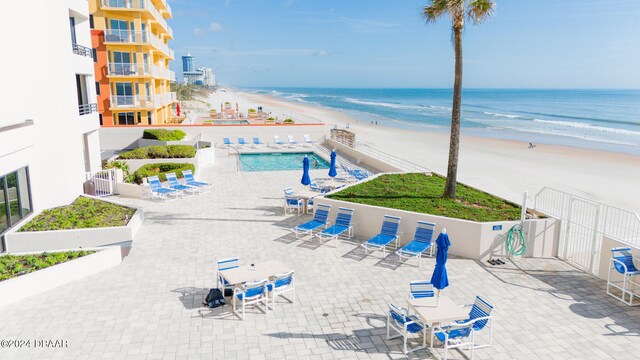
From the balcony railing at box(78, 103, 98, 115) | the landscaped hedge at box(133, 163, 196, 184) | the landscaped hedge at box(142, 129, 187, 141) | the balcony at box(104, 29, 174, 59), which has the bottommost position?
the landscaped hedge at box(133, 163, 196, 184)

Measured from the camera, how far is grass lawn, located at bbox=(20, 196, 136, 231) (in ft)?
43.6

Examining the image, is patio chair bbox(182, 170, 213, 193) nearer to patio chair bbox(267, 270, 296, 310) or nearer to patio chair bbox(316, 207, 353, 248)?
patio chair bbox(316, 207, 353, 248)

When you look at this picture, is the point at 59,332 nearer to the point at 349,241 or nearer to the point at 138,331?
the point at 138,331

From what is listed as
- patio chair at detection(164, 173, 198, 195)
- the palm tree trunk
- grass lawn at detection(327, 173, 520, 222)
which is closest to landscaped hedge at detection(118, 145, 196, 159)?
patio chair at detection(164, 173, 198, 195)

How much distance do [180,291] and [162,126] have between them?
25.8 meters

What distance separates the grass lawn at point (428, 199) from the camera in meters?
14.0

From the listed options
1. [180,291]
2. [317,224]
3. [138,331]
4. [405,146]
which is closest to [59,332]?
[138,331]

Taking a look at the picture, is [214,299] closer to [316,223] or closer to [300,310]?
[300,310]

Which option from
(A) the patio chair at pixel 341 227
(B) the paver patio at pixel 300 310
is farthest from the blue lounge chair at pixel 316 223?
(B) the paver patio at pixel 300 310

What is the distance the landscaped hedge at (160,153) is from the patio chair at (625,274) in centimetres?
2009

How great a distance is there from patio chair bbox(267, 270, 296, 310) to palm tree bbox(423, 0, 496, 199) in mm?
8085

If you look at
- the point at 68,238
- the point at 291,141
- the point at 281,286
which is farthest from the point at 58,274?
the point at 291,141

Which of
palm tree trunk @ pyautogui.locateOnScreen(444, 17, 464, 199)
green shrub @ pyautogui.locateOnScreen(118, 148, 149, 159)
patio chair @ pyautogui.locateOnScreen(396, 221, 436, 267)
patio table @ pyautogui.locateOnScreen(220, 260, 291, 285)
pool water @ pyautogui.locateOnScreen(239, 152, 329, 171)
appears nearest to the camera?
patio table @ pyautogui.locateOnScreen(220, 260, 291, 285)

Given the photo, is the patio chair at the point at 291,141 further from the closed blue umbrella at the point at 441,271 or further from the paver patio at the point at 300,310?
the closed blue umbrella at the point at 441,271
